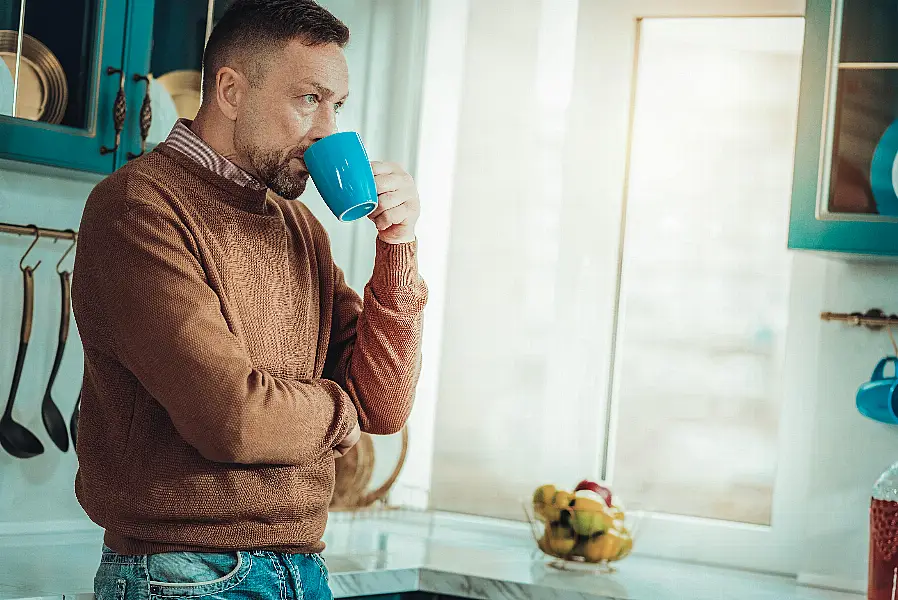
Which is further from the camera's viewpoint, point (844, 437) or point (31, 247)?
point (844, 437)

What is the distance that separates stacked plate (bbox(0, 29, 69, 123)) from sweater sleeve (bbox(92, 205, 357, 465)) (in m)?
0.73

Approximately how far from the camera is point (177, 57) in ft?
6.50

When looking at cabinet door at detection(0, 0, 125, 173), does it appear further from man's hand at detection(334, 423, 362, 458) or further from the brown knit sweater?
man's hand at detection(334, 423, 362, 458)

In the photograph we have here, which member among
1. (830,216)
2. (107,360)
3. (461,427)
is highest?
(830,216)

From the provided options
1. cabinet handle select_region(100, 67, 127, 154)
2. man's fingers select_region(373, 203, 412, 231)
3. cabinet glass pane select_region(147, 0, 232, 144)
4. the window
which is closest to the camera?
man's fingers select_region(373, 203, 412, 231)

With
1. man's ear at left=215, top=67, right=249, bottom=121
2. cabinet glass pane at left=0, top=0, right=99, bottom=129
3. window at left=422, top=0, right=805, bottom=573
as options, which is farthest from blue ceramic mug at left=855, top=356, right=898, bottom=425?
cabinet glass pane at left=0, top=0, right=99, bottom=129

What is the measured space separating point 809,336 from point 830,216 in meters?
0.38

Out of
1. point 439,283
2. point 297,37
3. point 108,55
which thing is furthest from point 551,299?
point 297,37

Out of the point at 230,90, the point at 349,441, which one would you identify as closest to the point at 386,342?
the point at 349,441

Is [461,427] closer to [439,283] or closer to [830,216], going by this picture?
[439,283]

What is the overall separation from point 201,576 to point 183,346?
26 centimetres

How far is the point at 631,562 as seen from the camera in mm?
2234

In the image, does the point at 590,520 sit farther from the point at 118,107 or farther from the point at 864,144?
the point at 118,107

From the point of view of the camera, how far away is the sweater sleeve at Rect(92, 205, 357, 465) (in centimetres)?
109
